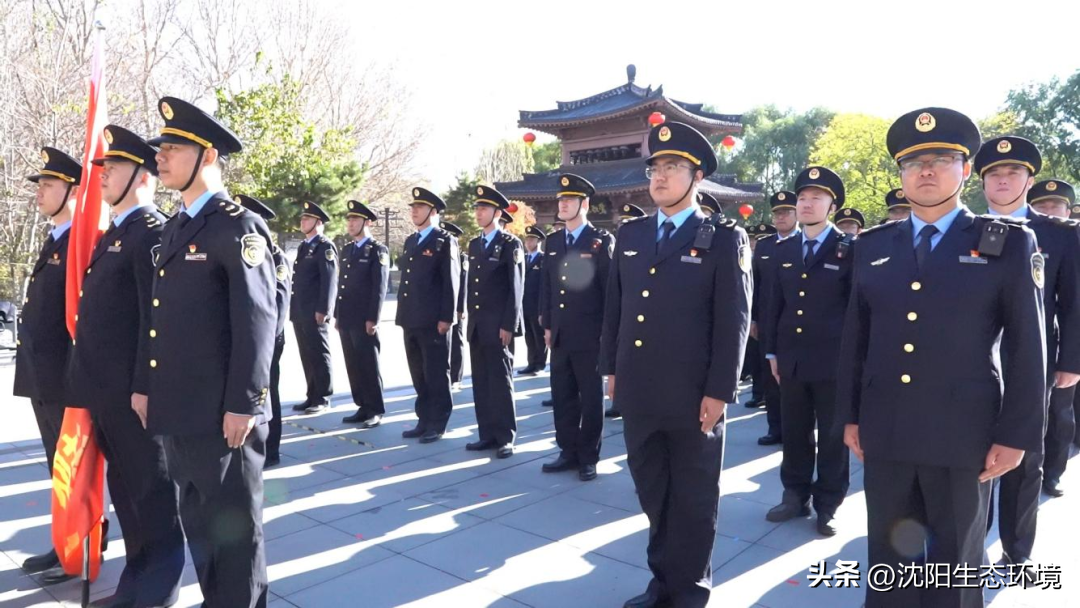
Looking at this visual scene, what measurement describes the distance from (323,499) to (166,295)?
2261 millimetres

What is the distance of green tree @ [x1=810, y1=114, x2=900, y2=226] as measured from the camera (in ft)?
118

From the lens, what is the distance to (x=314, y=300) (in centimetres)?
691

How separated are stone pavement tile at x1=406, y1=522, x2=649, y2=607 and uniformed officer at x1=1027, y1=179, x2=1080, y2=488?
2769 millimetres

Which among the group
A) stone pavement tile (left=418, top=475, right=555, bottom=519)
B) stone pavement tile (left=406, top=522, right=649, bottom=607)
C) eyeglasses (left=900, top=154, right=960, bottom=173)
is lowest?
stone pavement tile (left=406, top=522, right=649, bottom=607)

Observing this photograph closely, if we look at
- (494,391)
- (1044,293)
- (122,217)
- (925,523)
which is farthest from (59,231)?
(1044,293)

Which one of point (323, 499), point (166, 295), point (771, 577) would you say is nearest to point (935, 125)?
point (771, 577)

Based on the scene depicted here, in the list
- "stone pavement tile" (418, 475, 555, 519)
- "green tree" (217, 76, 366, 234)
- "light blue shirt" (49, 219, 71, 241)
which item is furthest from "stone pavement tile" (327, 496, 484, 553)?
"green tree" (217, 76, 366, 234)

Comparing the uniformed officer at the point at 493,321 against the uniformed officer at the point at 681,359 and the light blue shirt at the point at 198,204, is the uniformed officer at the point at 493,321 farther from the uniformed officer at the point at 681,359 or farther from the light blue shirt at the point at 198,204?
the light blue shirt at the point at 198,204

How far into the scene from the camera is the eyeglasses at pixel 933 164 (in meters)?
2.43

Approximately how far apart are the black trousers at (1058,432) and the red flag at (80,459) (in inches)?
199

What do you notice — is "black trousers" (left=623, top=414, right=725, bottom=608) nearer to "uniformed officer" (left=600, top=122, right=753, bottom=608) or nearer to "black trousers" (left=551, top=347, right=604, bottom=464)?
"uniformed officer" (left=600, top=122, right=753, bottom=608)

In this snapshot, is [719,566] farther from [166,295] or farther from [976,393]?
[166,295]

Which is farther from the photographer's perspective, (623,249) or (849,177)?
(849,177)

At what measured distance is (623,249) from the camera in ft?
10.9
